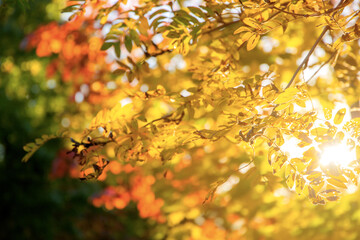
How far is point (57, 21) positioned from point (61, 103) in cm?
177

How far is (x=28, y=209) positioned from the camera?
8.17 m

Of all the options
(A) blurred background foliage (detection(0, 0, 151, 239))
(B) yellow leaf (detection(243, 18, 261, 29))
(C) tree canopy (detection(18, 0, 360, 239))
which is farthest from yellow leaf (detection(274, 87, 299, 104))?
(A) blurred background foliage (detection(0, 0, 151, 239))

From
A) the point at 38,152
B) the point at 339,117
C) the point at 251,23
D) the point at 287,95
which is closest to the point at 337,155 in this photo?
the point at 339,117

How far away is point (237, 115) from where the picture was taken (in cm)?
217

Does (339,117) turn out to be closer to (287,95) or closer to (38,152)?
(287,95)

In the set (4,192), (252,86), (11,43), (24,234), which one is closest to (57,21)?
(11,43)

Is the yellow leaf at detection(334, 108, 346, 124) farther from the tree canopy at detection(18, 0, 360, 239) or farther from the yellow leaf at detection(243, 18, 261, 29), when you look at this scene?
the yellow leaf at detection(243, 18, 261, 29)

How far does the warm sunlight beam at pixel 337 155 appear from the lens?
6.50 ft

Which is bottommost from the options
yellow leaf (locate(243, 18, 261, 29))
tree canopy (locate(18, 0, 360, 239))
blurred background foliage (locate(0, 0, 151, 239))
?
blurred background foliage (locate(0, 0, 151, 239))

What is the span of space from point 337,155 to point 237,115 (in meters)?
0.53

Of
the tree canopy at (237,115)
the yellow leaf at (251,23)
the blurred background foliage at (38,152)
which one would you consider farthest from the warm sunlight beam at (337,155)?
the blurred background foliage at (38,152)

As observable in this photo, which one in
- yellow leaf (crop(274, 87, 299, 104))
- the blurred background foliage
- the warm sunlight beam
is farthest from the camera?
the blurred background foliage

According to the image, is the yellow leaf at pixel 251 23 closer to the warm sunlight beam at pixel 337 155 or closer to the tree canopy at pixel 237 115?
the tree canopy at pixel 237 115

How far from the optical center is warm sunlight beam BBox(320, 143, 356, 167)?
198 centimetres
